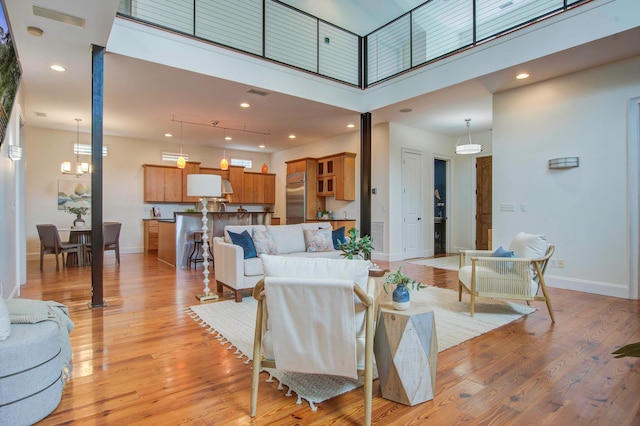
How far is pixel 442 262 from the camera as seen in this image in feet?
23.3

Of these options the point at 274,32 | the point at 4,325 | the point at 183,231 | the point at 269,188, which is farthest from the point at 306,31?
the point at 4,325

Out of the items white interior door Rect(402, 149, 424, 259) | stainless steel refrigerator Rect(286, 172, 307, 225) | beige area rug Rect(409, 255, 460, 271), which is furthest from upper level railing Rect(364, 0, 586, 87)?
beige area rug Rect(409, 255, 460, 271)

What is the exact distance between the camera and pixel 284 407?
1915 millimetres

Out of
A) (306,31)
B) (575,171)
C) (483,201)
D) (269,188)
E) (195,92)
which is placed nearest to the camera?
(575,171)

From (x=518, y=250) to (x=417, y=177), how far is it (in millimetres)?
4457

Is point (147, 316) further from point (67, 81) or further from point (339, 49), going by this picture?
point (339, 49)

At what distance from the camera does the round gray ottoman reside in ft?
5.55

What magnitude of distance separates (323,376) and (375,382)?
34cm

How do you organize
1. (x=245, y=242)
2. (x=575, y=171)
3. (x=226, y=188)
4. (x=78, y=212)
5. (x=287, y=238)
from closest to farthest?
(x=245, y=242) < (x=575, y=171) < (x=287, y=238) < (x=78, y=212) < (x=226, y=188)

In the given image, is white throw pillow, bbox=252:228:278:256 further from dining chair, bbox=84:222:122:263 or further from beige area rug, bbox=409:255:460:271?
dining chair, bbox=84:222:122:263

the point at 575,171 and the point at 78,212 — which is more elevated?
the point at 575,171

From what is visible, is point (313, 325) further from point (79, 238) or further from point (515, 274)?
point (79, 238)

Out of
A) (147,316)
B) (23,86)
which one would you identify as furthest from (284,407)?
(23,86)

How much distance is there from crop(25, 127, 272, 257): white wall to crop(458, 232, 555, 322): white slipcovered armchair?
832cm
